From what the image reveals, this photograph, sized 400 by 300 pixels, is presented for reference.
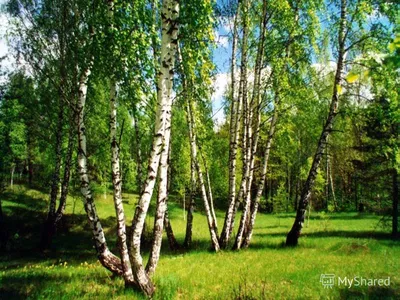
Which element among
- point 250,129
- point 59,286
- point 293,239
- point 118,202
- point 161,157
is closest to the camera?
point 161,157

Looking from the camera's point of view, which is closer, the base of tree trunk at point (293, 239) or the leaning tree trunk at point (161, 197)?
the leaning tree trunk at point (161, 197)

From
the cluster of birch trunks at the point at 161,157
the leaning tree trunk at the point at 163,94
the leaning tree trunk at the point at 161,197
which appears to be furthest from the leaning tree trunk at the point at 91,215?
the leaning tree trunk at the point at 163,94

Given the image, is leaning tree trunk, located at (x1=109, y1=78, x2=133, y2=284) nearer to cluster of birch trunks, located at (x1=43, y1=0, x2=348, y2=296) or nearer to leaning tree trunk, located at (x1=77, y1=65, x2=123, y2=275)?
cluster of birch trunks, located at (x1=43, y1=0, x2=348, y2=296)

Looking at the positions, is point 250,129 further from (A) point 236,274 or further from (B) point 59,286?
(B) point 59,286

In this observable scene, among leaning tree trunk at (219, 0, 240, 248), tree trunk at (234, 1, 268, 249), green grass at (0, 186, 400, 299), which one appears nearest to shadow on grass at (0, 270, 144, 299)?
green grass at (0, 186, 400, 299)

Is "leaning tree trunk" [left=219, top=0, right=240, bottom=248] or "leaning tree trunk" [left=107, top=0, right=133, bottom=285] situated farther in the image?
"leaning tree trunk" [left=219, top=0, right=240, bottom=248]

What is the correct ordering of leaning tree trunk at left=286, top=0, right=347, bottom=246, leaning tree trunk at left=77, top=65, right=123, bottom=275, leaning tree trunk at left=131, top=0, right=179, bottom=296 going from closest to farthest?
leaning tree trunk at left=131, top=0, right=179, bottom=296 < leaning tree trunk at left=77, top=65, right=123, bottom=275 < leaning tree trunk at left=286, top=0, right=347, bottom=246

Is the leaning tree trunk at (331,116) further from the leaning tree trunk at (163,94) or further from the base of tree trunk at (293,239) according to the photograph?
the leaning tree trunk at (163,94)

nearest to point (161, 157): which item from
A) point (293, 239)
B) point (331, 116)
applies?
point (331, 116)

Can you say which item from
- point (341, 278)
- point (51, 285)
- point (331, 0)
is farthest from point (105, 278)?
point (331, 0)

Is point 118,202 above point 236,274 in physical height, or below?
above

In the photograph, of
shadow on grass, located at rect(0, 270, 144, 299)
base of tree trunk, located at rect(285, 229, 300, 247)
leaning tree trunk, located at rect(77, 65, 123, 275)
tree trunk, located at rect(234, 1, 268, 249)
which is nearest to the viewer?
shadow on grass, located at rect(0, 270, 144, 299)

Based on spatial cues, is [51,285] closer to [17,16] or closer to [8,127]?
[17,16]

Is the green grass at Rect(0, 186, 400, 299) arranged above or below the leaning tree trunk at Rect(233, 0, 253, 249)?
below
